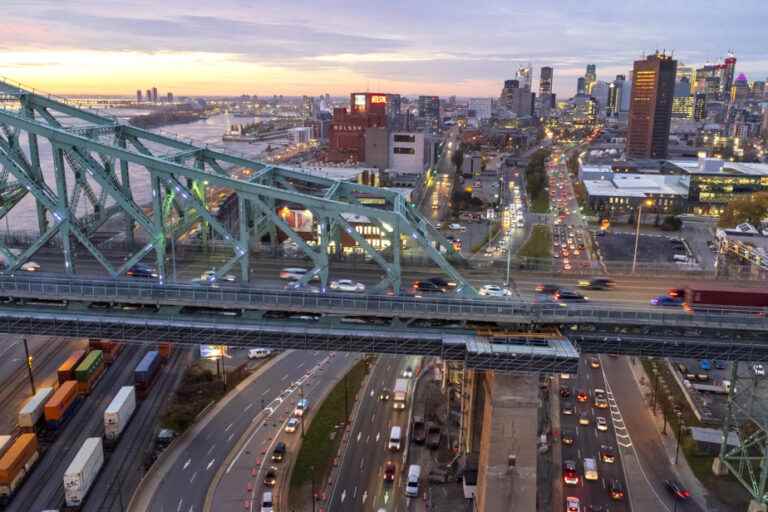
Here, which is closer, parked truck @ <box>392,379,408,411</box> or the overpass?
the overpass

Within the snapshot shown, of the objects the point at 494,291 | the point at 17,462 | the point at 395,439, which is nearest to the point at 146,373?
the point at 17,462

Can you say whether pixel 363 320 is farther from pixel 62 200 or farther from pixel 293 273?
pixel 62 200

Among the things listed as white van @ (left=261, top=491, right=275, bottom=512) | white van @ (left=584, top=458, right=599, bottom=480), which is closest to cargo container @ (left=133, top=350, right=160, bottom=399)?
white van @ (left=261, top=491, right=275, bottom=512)

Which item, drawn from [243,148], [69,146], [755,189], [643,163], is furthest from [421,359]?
[243,148]

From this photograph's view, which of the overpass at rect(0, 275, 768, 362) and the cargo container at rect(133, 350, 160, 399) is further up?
the overpass at rect(0, 275, 768, 362)

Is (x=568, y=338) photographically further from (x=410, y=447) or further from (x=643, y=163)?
(x=643, y=163)

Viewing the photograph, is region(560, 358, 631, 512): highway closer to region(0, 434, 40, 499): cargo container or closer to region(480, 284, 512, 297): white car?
region(480, 284, 512, 297): white car
